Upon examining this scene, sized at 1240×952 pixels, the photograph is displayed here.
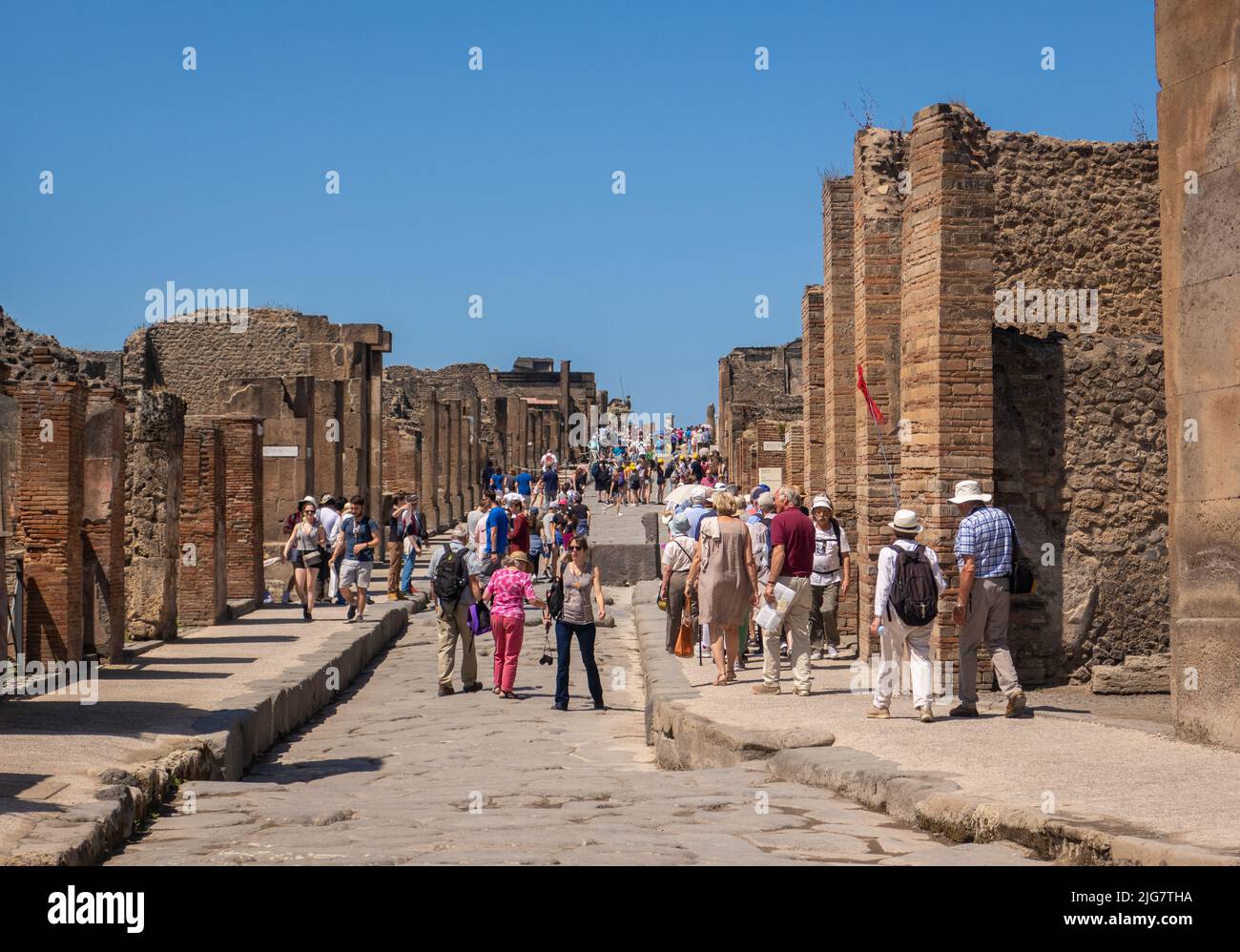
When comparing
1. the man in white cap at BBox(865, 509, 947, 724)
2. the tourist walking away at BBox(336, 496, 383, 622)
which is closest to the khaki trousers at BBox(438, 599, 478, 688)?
the tourist walking away at BBox(336, 496, 383, 622)

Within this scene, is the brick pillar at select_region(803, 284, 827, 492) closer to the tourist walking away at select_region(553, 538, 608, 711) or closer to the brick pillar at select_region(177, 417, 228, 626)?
the tourist walking away at select_region(553, 538, 608, 711)

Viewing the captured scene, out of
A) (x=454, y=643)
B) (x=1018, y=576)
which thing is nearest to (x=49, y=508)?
(x=454, y=643)

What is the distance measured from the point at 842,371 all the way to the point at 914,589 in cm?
669

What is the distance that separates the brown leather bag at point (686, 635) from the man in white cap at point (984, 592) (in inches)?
173

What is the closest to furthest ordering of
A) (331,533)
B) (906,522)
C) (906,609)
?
(906,609) < (906,522) < (331,533)

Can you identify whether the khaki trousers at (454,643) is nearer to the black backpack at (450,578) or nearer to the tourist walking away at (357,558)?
the black backpack at (450,578)

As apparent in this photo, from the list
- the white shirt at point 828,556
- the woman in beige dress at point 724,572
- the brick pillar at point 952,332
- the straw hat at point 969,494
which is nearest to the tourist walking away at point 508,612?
the woman in beige dress at point 724,572

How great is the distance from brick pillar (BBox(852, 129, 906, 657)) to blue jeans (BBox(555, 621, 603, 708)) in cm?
257

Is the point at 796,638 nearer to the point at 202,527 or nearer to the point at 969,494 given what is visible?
the point at 969,494

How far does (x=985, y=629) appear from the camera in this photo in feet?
34.9

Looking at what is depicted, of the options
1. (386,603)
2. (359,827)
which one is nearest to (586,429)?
(386,603)

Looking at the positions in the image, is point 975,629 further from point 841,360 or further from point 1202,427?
point 841,360

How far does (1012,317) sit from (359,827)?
359 inches
